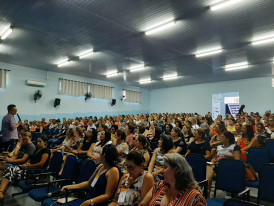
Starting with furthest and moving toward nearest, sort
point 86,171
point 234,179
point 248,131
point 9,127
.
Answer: point 9,127
point 248,131
point 86,171
point 234,179

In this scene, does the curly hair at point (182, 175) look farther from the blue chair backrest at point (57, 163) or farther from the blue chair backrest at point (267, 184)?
the blue chair backrest at point (57, 163)

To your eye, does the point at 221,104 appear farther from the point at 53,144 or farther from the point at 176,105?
the point at 53,144

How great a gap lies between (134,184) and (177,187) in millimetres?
535

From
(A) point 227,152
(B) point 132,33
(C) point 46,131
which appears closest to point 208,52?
(B) point 132,33

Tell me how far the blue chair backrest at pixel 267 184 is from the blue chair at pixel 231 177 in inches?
6.0

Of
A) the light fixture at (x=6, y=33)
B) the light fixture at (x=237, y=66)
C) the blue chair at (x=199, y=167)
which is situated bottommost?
the blue chair at (x=199, y=167)

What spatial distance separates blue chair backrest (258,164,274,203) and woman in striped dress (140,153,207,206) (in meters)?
1.27

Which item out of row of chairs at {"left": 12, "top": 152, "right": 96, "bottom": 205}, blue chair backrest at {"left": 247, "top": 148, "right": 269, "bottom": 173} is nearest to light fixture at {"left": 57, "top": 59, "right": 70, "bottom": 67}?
row of chairs at {"left": 12, "top": 152, "right": 96, "bottom": 205}

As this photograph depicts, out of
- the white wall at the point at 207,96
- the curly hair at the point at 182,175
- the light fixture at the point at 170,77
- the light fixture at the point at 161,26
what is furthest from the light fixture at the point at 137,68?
the curly hair at the point at 182,175

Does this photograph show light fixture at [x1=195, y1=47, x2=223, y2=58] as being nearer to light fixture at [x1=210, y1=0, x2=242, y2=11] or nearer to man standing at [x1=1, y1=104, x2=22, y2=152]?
light fixture at [x1=210, y1=0, x2=242, y2=11]

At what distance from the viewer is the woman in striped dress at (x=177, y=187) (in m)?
1.29

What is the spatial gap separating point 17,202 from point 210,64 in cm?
866

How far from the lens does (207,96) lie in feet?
44.7

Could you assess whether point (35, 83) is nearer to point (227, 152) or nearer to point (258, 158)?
point (227, 152)
